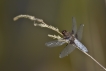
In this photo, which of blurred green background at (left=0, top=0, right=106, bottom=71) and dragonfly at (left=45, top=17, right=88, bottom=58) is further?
blurred green background at (left=0, top=0, right=106, bottom=71)

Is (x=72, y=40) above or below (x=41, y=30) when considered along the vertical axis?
below

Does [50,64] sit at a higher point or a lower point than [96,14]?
lower

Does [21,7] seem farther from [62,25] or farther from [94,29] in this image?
[94,29]

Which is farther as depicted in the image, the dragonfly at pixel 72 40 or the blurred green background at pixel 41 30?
the blurred green background at pixel 41 30

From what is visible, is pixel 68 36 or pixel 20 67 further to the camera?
pixel 20 67

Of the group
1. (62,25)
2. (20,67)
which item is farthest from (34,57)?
(62,25)

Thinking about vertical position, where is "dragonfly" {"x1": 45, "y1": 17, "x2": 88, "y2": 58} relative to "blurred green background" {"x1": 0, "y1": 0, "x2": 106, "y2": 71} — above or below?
below

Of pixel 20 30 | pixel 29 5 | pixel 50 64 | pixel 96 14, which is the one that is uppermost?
pixel 29 5

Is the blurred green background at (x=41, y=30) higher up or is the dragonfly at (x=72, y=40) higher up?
the blurred green background at (x=41, y=30)
